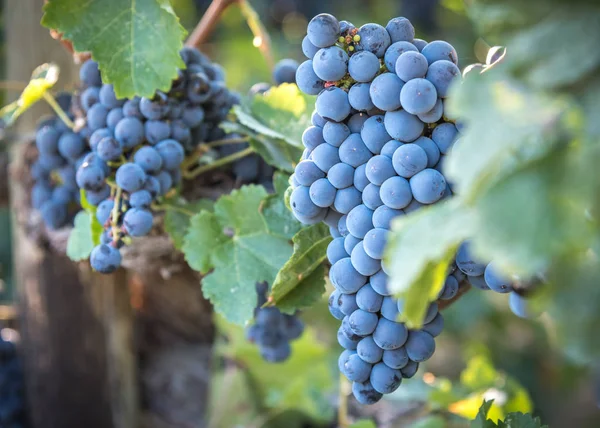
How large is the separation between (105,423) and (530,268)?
152cm

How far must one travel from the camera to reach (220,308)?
2.91 ft

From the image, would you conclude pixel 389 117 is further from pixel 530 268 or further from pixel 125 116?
pixel 125 116

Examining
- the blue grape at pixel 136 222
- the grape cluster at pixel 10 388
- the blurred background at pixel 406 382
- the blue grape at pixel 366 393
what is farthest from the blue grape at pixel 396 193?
the grape cluster at pixel 10 388

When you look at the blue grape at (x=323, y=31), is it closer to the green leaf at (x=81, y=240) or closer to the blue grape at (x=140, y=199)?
the blue grape at (x=140, y=199)

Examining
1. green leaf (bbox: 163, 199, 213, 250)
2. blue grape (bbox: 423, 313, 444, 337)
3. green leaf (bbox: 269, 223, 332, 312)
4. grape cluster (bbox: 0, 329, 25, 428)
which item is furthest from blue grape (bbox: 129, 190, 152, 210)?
grape cluster (bbox: 0, 329, 25, 428)

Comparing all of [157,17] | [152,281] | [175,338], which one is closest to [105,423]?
[175,338]

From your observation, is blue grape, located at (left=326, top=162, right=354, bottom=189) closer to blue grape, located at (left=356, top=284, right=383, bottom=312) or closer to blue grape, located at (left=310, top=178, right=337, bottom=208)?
blue grape, located at (left=310, top=178, right=337, bottom=208)

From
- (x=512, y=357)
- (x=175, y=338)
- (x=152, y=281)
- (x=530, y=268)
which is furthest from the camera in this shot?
(x=512, y=357)

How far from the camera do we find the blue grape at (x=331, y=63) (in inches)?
25.8

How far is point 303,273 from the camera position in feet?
2.64

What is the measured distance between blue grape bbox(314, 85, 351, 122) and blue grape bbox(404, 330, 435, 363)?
26cm

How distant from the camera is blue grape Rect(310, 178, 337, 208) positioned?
672 millimetres

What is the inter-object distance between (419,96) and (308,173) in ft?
0.50

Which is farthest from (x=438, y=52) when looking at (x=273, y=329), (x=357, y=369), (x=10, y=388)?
(x=10, y=388)
